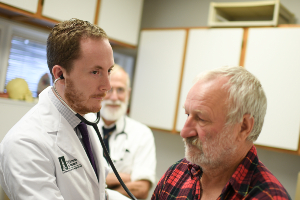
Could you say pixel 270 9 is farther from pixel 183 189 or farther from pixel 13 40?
pixel 13 40

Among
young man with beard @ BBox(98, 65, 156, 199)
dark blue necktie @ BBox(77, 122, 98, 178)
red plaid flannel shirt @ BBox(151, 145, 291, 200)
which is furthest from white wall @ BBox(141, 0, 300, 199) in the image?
dark blue necktie @ BBox(77, 122, 98, 178)

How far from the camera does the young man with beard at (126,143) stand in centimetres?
201

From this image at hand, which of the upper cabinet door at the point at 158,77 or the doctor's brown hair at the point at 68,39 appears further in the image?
the upper cabinet door at the point at 158,77

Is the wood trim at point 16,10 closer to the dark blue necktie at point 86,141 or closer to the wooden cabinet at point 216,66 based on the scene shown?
the wooden cabinet at point 216,66

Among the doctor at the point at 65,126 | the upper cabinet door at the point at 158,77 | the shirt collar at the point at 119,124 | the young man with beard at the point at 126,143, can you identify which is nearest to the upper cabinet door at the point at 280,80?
the upper cabinet door at the point at 158,77

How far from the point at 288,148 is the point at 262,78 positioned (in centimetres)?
53

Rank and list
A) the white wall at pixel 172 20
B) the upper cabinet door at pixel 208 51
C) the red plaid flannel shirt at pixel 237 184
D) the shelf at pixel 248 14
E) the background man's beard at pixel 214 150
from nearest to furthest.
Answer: the red plaid flannel shirt at pixel 237 184, the background man's beard at pixel 214 150, the shelf at pixel 248 14, the upper cabinet door at pixel 208 51, the white wall at pixel 172 20

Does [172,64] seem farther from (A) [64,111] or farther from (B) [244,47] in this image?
(A) [64,111]

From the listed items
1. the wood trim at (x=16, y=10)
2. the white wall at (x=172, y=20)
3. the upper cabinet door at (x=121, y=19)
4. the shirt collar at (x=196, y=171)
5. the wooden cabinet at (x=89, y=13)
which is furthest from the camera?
the white wall at (x=172, y=20)

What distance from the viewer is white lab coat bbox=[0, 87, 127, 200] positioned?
965 millimetres

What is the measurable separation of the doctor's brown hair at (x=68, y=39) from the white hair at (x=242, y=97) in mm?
490

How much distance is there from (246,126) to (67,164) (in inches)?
24.9

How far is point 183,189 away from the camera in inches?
42.7

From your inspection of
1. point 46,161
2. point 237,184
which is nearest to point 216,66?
point 237,184
